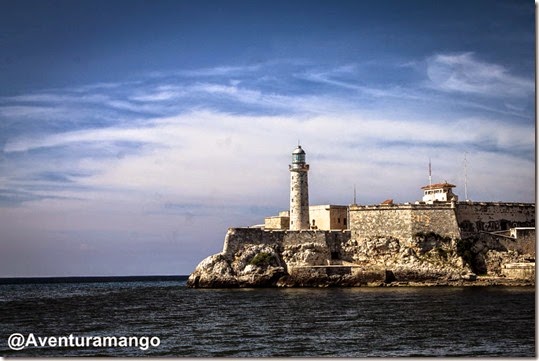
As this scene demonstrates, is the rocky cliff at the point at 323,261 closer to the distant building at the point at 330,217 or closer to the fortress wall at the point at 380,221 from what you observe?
the fortress wall at the point at 380,221

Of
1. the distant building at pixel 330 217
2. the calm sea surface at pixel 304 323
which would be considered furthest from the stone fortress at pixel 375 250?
the calm sea surface at pixel 304 323

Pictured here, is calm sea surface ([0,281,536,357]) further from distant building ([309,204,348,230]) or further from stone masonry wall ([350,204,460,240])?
distant building ([309,204,348,230])

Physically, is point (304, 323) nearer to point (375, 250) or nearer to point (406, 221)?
point (375, 250)

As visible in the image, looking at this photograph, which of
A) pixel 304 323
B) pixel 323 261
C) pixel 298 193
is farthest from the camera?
pixel 298 193

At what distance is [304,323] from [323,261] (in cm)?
1483

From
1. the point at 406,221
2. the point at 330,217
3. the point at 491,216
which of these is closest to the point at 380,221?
the point at 406,221

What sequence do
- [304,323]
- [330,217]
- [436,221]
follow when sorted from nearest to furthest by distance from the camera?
1. [304,323]
2. [436,221]
3. [330,217]

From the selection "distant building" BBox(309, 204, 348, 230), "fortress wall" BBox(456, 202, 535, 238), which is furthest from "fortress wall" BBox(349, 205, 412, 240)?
"fortress wall" BBox(456, 202, 535, 238)

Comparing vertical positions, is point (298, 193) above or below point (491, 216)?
above

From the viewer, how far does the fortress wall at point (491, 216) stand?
116 ft

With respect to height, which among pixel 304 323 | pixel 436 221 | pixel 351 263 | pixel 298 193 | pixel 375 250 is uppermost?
pixel 298 193

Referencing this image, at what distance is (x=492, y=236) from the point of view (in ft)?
113

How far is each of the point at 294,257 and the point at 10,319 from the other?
1400cm

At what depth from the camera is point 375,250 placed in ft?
111
